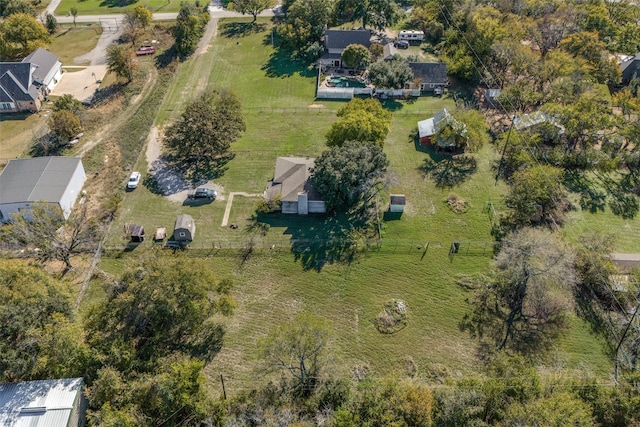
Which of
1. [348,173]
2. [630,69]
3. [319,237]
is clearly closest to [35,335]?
[319,237]

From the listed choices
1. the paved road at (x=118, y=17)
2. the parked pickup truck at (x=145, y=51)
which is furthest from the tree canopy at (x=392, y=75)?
the parked pickup truck at (x=145, y=51)

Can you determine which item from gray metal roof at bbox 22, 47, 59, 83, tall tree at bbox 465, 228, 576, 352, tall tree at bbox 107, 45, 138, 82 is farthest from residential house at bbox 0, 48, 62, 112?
tall tree at bbox 465, 228, 576, 352

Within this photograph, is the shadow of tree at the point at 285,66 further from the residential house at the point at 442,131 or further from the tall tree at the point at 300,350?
the tall tree at the point at 300,350

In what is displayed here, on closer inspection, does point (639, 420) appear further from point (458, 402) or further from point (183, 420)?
point (183, 420)

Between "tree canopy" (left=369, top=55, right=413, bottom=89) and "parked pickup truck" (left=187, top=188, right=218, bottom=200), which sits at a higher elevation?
"tree canopy" (left=369, top=55, right=413, bottom=89)

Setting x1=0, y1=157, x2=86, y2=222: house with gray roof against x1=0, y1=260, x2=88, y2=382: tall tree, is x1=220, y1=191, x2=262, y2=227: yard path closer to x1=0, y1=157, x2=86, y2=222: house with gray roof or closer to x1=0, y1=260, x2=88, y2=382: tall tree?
x1=0, y1=157, x2=86, y2=222: house with gray roof

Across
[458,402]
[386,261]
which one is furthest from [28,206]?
[458,402]

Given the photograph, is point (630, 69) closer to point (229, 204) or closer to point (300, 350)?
point (229, 204)
